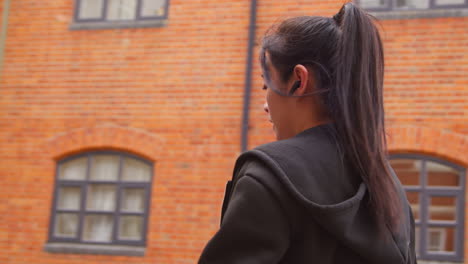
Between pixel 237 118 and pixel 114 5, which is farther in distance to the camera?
pixel 114 5

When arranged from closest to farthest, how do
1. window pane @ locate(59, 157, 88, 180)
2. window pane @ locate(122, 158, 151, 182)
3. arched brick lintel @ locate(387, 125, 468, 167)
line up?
arched brick lintel @ locate(387, 125, 468, 167)
window pane @ locate(122, 158, 151, 182)
window pane @ locate(59, 157, 88, 180)

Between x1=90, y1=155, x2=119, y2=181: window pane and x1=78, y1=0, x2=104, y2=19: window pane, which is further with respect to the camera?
x1=78, y1=0, x2=104, y2=19: window pane

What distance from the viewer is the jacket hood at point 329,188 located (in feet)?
3.90

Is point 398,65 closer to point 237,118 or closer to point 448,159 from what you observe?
point 448,159

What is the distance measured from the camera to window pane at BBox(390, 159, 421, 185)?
6841 millimetres

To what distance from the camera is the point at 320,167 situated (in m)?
1.26

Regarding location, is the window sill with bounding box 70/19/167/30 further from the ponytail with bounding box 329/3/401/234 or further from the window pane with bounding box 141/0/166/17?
the ponytail with bounding box 329/3/401/234

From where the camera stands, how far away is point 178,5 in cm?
773

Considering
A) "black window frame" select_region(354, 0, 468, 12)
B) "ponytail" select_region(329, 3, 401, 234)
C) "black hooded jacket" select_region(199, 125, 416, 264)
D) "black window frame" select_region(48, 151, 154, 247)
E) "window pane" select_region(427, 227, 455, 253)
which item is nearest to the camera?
"black hooded jacket" select_region(199, 125, 416, 264)

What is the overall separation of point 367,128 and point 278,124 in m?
0.22

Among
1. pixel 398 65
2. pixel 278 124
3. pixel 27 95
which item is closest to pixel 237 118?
pixel 398 65

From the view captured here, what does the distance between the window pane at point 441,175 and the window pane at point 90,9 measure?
5034 mm

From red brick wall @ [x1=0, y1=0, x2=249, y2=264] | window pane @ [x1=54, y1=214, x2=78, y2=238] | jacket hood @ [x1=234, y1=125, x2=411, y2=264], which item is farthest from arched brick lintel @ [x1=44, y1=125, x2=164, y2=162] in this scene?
jacket hood @ [x1=234, y1=125, x2=411, y2=264]

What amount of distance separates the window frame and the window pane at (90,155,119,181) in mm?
1862
